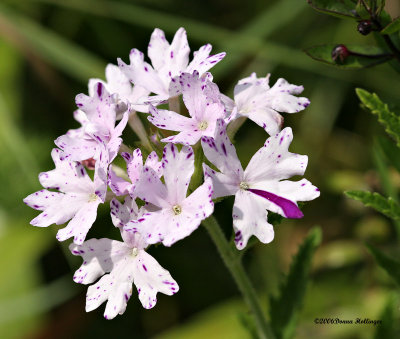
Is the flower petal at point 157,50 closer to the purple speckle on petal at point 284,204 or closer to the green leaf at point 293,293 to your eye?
the purple speckle on petal at point 284,204

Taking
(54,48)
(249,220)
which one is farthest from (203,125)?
(54,48)

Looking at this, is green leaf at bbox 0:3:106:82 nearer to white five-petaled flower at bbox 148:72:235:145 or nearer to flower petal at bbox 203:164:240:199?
white five-petaled flower at bbox 148:72:235:145

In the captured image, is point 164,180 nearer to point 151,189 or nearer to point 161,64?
point 151,189

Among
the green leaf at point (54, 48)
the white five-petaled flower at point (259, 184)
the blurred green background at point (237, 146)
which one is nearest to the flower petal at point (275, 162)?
the white five-petaled flower at point (259, 184)

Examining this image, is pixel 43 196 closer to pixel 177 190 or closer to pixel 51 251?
pixel 177 190

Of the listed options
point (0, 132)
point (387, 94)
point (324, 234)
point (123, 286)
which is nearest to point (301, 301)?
point (123, 286)

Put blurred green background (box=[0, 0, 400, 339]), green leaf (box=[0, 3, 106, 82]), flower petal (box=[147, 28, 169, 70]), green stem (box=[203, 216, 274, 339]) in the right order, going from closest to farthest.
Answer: green stem (box=[203, 216, 274, 339]) → flower petal (box=[147, 28, 169, 70]) → blurred green background (box=[0, 0, 400, 339]) → green leaf (box=[0, 3, 106, 82])

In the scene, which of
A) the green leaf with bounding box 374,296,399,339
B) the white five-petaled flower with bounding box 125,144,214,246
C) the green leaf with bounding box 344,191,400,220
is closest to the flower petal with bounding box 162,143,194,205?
the white five-petaled flower with bounding box 125,144,214,246
